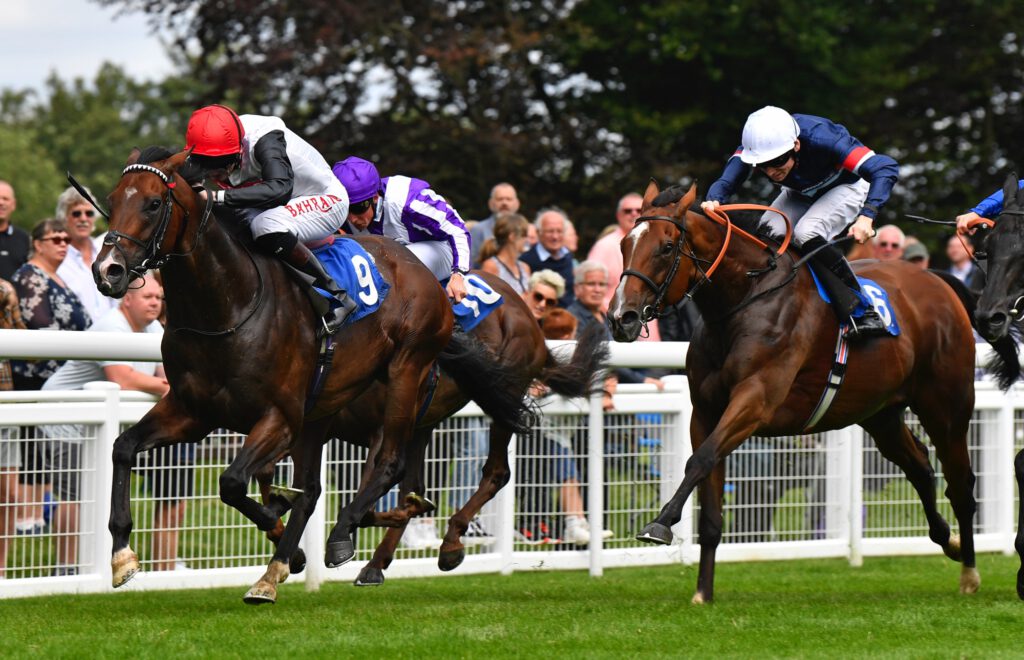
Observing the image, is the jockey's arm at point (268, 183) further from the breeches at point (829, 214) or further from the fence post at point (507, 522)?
the fence post at point (507, 522)

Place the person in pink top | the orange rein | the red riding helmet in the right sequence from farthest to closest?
1. the person in pink top
2. the orange rein
3. the red riding helmet

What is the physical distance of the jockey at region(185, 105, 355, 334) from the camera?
6.18m

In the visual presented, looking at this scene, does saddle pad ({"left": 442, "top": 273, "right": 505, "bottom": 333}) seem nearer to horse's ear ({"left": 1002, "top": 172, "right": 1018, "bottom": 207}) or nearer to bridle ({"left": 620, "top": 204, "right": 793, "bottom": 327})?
bridle ({"left": 620, "top": 204, "right": 793, "bottom": 327})

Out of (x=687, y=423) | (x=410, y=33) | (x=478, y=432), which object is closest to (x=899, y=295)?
(x=687, y=423)

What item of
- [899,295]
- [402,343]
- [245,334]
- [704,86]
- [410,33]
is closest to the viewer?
[245,334]

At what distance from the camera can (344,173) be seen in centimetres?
746

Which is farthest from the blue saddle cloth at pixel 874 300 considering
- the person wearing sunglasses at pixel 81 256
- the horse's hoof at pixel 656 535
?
the person wearing sunglasses at pixel 81 256

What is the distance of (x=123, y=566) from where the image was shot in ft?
19.3

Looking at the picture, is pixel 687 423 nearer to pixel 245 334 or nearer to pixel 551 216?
pixel 551 216

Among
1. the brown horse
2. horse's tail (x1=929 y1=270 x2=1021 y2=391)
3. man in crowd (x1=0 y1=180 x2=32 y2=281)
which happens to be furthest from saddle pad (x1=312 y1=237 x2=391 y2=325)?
man in crowd (x1=0 y1=180 x2=32 y2=281)

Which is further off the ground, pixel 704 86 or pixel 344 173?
pixel 704 86

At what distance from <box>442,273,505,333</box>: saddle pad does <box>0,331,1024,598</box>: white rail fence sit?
1.87 ft

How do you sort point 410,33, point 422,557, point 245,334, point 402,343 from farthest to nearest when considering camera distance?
point 410,33, point 422,557, point 402,343, point 245,334

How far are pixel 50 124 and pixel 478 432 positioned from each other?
218 feet
